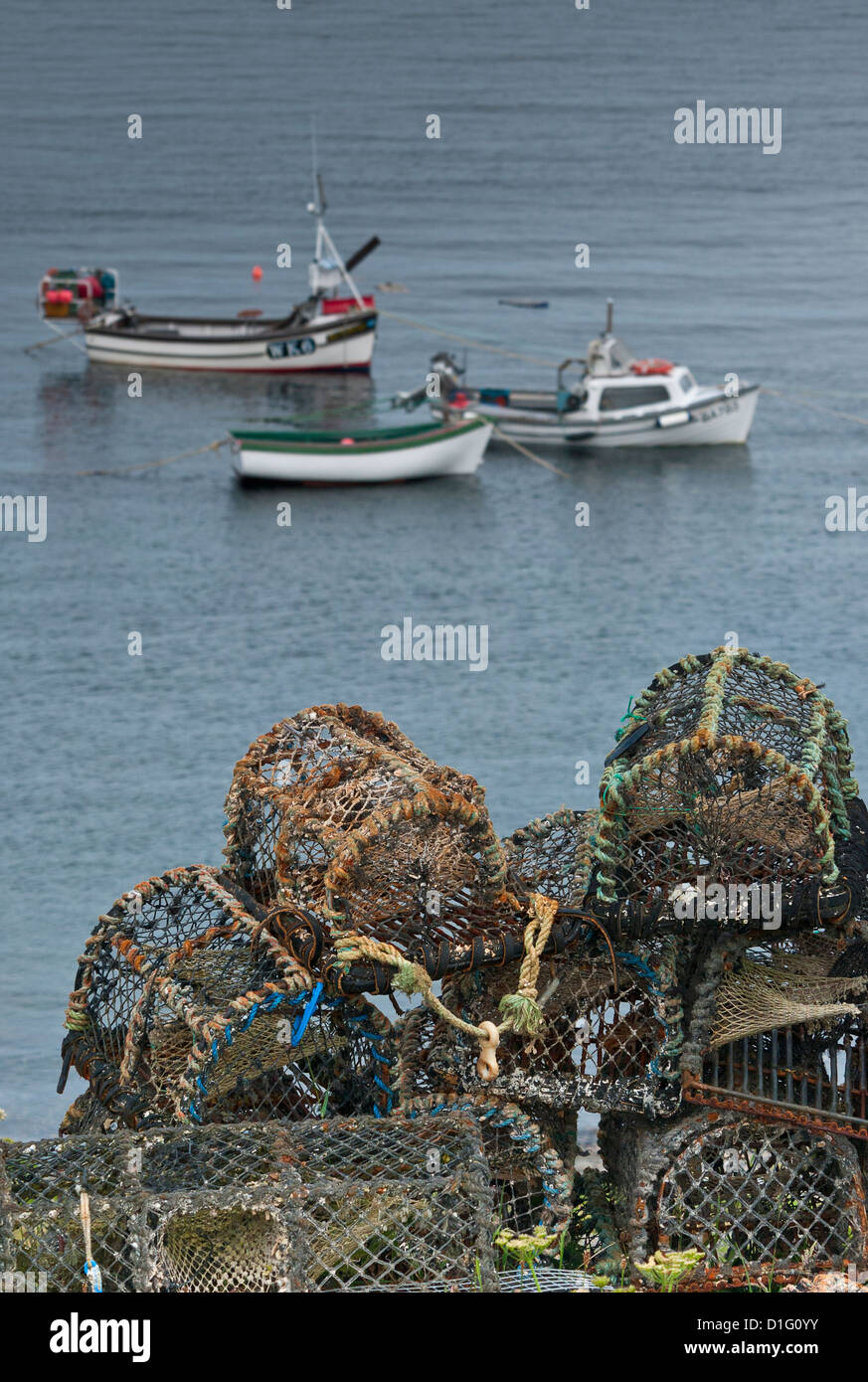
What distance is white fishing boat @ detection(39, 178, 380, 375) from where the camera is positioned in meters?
30.7

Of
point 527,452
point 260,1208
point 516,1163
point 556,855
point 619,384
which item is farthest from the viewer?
point 527,452

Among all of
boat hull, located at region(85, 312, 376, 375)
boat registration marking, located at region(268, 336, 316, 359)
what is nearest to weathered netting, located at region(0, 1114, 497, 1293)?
boat hull, located at region(85, 312, 376, 375)

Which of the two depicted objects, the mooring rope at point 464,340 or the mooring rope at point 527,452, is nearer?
the mooring rope at point 527,452

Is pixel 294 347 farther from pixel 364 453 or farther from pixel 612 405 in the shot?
pixel 364 453

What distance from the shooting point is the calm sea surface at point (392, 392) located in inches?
656

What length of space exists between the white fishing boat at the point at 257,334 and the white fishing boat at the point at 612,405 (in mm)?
4009

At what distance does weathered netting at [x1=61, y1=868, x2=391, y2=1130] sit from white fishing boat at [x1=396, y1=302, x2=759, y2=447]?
1933 centimetres

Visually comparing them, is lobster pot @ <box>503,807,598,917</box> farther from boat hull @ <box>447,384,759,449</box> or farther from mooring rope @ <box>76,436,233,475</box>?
mooring rope @ <box>76,436,233,475</box>

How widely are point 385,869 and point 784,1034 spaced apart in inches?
52.6

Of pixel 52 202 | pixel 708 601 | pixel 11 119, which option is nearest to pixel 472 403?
pixel 708 601
